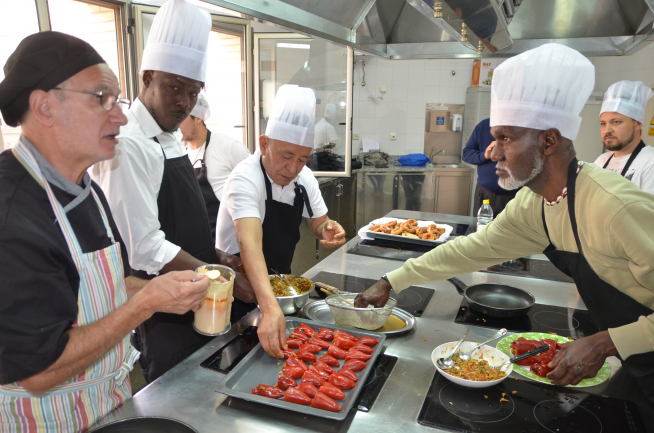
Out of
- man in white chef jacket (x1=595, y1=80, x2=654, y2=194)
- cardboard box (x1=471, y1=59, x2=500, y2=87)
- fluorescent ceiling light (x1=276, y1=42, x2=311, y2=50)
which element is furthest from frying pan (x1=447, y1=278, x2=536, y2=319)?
cardboard box (x1=471, y1=59, x2=500, y2=87)

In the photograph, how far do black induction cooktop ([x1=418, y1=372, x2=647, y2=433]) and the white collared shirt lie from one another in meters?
1.15

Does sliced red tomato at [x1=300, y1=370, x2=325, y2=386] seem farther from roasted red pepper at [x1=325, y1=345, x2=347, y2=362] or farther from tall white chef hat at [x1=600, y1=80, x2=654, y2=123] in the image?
tall white chef hat at [x1=600, y1=80, x2=654, y2=123]

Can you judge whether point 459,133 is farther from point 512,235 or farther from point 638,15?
point 512,235

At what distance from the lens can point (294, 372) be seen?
1429mm

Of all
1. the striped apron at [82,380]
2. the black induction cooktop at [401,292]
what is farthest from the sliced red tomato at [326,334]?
the striped apron at [82,380]

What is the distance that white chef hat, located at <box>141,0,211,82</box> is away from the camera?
1.82 meters

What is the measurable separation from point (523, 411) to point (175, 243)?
4.93 ft

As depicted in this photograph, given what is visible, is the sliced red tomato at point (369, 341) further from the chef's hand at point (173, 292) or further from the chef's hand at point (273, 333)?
the chef's hand at point (173, 292)

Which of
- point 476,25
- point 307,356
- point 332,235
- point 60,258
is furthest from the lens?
point 332,235

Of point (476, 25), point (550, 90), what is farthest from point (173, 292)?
point (476, 25)

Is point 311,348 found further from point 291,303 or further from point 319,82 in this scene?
point 319,82

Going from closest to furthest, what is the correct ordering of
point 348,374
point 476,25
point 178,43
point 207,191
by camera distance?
point 348,374 → point 178,43 → point 476,25 → point 207,191

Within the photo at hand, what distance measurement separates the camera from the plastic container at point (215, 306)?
4.49ft

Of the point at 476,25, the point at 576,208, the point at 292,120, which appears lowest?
the point at 576,208
